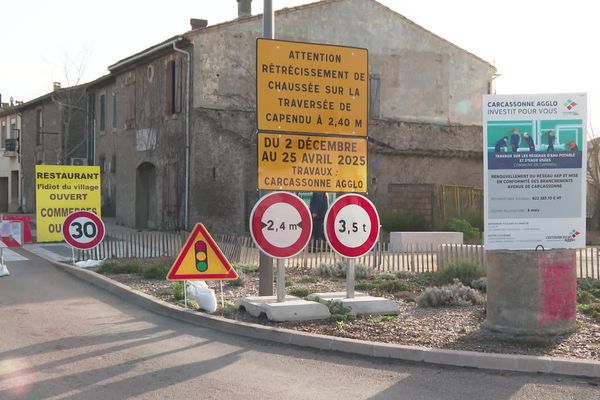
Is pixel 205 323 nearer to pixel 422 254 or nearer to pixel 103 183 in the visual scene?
pixel 422 254

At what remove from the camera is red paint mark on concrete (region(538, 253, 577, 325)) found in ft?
22.8

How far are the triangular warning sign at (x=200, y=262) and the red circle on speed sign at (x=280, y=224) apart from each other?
2.32 ft

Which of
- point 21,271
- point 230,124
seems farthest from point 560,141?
point 230,124

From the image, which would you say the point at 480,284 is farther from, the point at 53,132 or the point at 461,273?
the point at 53,132

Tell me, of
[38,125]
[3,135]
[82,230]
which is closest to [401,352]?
[82,230]

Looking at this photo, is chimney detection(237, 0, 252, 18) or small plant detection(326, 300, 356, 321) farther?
chimney detection(237, 0, 252, 18)

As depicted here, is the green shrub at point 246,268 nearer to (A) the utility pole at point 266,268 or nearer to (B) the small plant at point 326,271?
(B) the small plant at point 326,271

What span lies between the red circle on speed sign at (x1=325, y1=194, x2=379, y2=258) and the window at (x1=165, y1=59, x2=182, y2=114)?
54.4 ft

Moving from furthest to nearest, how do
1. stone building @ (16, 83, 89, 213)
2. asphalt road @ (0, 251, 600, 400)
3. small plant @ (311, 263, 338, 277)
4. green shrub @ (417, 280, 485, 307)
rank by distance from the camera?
stone building @ (16, 83, 89, 213) < small plant @ (311, 263, 338, 277) < green shrub @ (417, 280, 485, 307) < asphalt road @ (0, 251, 600, 400)

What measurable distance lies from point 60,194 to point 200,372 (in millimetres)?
9878

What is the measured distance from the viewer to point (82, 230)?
13281 mm

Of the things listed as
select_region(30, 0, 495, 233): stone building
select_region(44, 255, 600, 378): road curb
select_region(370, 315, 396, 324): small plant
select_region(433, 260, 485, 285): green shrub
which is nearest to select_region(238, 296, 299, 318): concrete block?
select_region(44, 255, 600, 378): road curb

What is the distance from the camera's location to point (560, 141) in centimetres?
706

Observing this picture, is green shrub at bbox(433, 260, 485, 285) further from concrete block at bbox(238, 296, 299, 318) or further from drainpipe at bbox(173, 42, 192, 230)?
drainpipe at bbox(173, 42, 192, 230)
